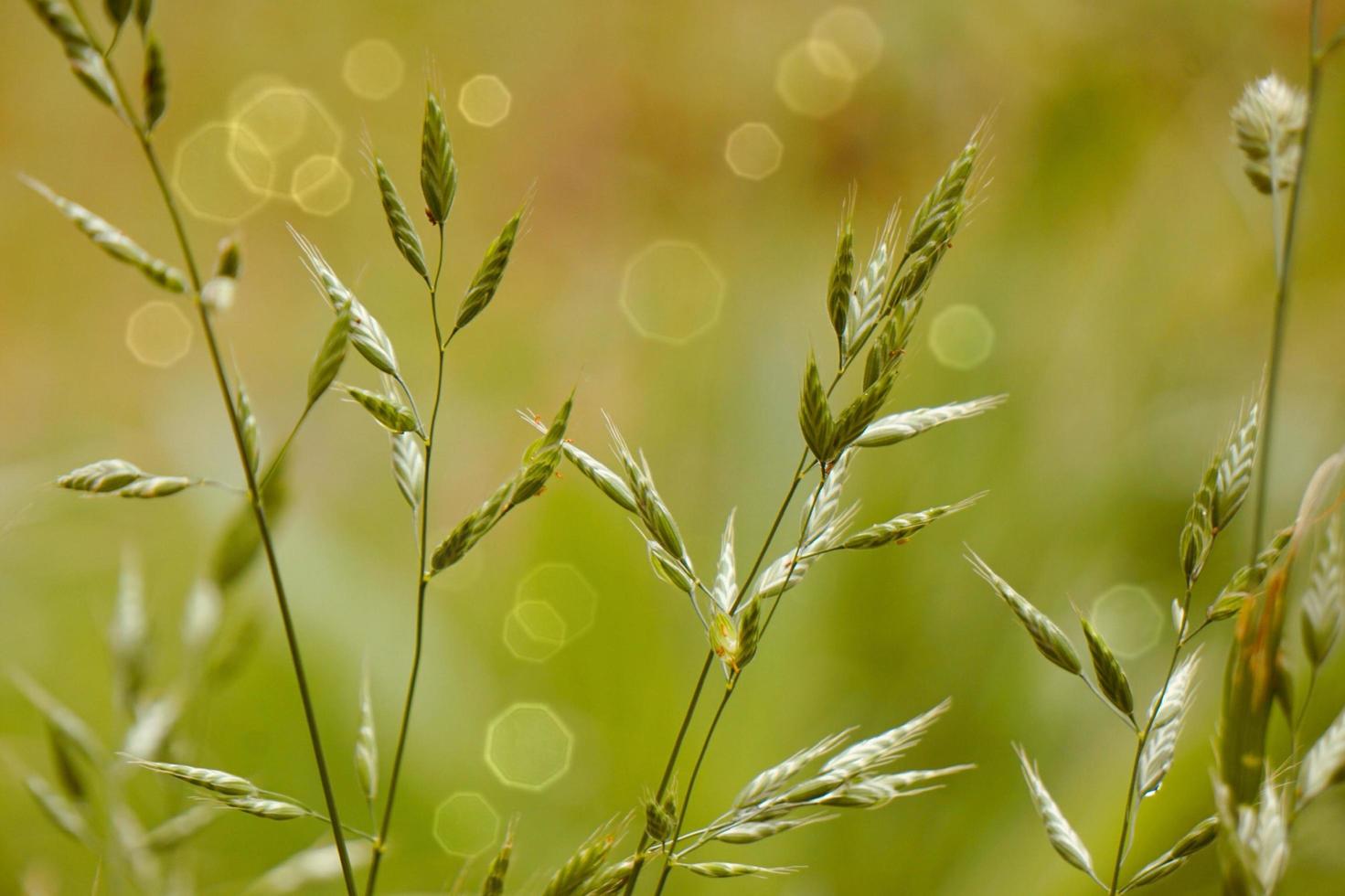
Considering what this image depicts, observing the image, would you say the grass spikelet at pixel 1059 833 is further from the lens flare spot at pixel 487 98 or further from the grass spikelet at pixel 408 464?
the lens flare spot at pixel 487 98

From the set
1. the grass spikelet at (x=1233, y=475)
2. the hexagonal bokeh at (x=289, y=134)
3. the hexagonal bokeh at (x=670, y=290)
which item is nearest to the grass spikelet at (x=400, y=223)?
the grass spikelet at (x=1233, y=475)

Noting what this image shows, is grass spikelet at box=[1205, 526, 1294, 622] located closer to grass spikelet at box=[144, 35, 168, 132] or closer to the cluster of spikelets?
the cluster of spikelets

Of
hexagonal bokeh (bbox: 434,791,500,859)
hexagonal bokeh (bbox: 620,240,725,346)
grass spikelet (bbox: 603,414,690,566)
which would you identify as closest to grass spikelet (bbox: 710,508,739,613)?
grass spikelet (bbox: 603,414,690,566)

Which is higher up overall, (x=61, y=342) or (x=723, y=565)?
(x=61, y=342)

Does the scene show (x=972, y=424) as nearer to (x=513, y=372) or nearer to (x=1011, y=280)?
(x=1011, y=280)

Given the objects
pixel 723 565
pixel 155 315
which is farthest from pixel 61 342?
pixel 723 565

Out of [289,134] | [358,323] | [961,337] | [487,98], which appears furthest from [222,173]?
[358,323]

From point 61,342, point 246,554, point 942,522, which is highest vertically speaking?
point 61,342
